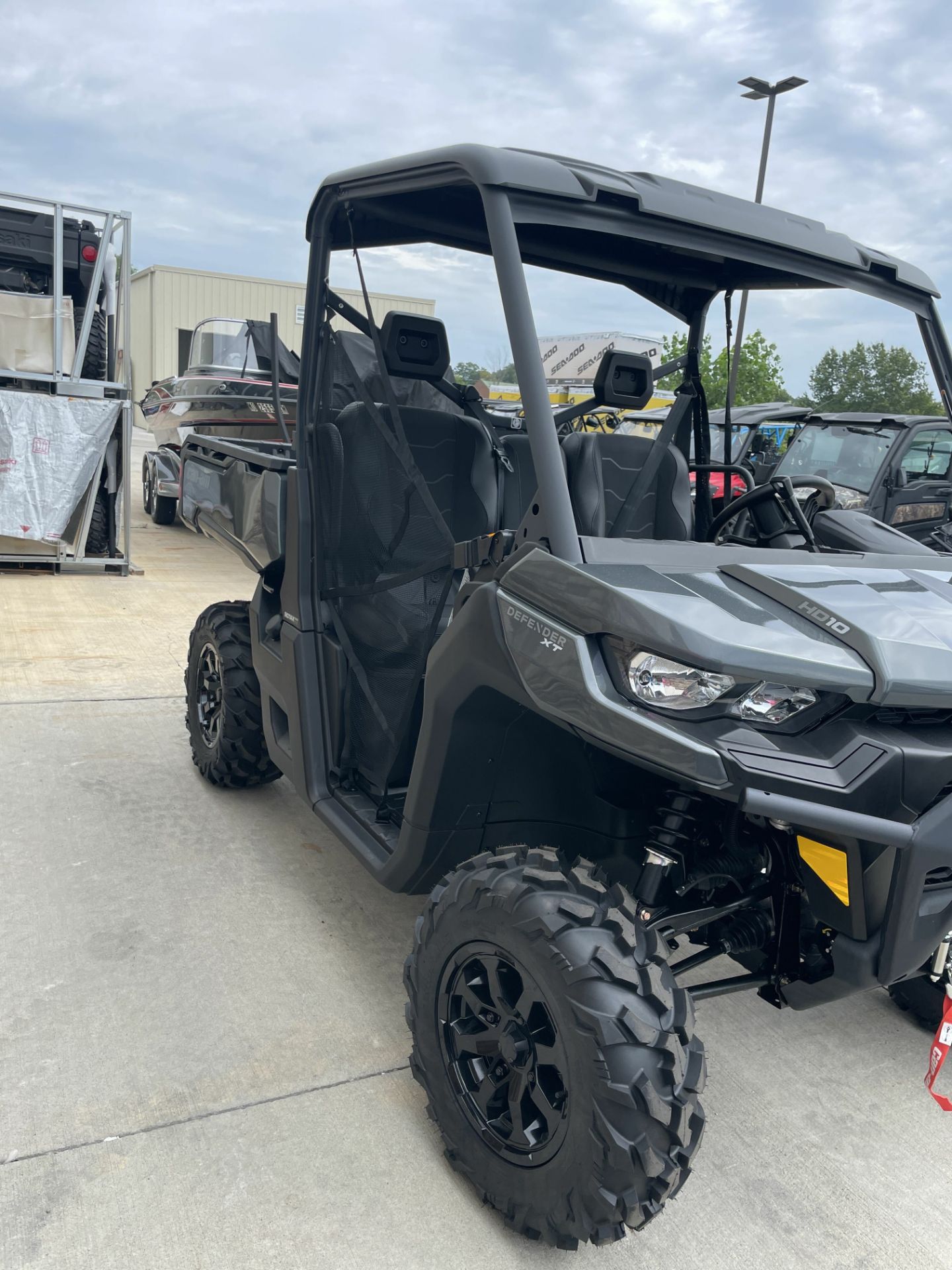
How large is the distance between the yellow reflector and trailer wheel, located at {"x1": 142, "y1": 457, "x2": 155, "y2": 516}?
1155cm

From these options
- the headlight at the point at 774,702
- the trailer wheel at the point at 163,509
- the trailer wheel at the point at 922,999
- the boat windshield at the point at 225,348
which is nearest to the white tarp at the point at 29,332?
the boat windshield at the point at 225,348

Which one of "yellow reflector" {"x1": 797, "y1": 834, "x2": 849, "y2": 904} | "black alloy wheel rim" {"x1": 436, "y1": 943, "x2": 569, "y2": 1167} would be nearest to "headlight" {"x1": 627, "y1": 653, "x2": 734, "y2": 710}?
"yellow reflector" {"x1": 797, "y1": 834, "x2": 849, "y2": 904}

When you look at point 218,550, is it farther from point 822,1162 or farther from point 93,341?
point 822,1162

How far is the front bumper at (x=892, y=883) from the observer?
1.61 meters

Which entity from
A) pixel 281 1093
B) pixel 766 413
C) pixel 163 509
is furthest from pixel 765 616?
pixel 163 509

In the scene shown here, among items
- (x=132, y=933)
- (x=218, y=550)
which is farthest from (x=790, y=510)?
(x=218, y=550)

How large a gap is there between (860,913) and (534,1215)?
82cm

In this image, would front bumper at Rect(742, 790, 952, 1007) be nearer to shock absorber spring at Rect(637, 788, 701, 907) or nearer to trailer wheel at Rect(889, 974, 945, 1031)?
shock absorber spring at Rect(637, 788, 701, 907)

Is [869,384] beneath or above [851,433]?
above

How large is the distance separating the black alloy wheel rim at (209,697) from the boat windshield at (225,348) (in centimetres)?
633

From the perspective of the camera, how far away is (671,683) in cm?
173

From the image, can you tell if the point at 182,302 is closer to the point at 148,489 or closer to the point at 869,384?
the point at 148,489

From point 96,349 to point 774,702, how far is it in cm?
808

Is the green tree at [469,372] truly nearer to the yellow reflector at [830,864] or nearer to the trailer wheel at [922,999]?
the yellow reflector at [830,864]
